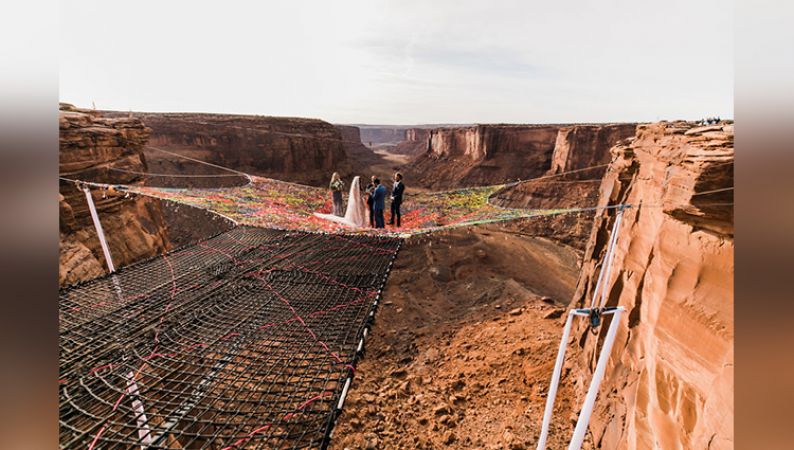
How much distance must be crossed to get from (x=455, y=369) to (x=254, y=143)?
2834 centimetres

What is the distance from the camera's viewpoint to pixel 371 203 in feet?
30.1

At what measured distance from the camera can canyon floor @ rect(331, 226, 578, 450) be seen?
13.9ft

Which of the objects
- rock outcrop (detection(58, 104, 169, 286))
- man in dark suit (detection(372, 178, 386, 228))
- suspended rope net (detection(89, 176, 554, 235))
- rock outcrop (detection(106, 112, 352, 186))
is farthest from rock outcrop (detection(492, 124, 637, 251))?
rock outcrop (detection(58, 104, 169, 286))

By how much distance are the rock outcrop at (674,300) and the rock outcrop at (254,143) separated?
2379cm

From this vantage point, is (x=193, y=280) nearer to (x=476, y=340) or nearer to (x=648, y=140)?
(x=476, y=340)

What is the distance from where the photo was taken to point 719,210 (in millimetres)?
2277

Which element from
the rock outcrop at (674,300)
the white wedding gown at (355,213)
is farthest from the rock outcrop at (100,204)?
the rock outcrop at (674,300)

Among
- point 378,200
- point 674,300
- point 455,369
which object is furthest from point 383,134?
point 674,300

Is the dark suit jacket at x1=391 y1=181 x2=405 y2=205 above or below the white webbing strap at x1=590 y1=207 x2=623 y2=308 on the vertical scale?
above

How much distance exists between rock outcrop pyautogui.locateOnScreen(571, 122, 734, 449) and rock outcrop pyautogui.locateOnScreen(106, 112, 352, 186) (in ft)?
78.1

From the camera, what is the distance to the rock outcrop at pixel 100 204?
568cm

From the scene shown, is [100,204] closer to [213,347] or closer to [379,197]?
[213,347]

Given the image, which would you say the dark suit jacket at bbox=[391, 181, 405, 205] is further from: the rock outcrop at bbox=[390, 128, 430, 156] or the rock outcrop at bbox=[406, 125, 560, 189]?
the rock outcrop at bbox=[390, 128, 430, 156]

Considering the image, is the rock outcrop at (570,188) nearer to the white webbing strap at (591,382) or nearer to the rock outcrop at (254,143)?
the rock outcrop at (254,143)
